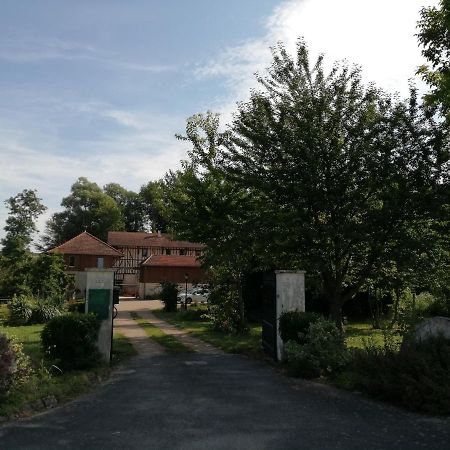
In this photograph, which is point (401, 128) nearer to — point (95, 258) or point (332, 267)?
point (332, 267)

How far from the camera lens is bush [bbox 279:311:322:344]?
10867 mm

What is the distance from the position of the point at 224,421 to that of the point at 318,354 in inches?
151

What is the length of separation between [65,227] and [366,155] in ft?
258

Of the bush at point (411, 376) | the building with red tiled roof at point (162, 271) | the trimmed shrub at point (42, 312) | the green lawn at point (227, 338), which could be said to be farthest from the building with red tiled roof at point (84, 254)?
the bush at point (411, 376)

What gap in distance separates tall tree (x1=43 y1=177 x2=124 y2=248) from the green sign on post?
245ft

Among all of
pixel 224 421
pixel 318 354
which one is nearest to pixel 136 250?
pixel 318 354

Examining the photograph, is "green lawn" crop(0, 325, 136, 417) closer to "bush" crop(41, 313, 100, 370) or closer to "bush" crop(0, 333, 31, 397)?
"bush" crop(0, 333, 31, 397)

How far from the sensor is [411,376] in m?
7.49

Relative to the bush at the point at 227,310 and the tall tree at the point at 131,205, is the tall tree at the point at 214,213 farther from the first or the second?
the tall tree at the point at 131,205

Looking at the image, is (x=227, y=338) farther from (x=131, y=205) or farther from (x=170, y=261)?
(x=131, y=205)

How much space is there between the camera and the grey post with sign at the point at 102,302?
11906mm

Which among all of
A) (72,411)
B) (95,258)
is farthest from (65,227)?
(72,411)

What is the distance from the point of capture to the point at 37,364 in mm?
10000

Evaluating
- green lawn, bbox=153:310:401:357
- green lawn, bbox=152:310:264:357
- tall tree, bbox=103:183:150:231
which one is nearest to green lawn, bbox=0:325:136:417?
green lawn, bbox=152:310:264:357
